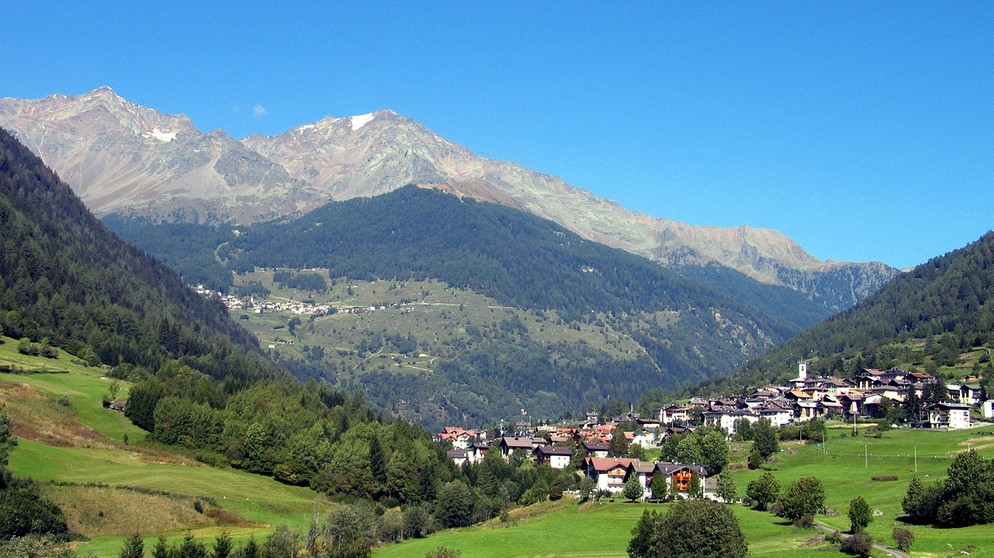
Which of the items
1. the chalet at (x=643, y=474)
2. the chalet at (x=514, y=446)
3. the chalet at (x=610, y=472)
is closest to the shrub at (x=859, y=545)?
the chalet at (x=643, y=474)

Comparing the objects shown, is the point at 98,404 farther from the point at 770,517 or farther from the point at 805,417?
the point at 805,417

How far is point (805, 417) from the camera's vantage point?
174 m

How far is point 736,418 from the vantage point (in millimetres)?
173750

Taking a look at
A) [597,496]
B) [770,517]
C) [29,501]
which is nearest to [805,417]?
[597,496]

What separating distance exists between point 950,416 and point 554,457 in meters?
52.0

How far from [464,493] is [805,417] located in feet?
244

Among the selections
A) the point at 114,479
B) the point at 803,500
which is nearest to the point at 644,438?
the point at 803,500

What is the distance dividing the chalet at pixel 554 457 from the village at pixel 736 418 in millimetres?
139

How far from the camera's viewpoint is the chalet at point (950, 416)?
14225 cm

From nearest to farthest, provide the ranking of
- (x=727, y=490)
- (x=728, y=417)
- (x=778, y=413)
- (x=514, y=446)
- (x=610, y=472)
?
1. (x=727, y=490)
2. (x=610, y=472)
3. (x=778, y=413)
4. (x=514, y=446)
5. (x=728, y=417)

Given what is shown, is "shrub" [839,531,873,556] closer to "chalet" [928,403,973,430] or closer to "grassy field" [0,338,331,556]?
"grassy field" [0,338,331,556]

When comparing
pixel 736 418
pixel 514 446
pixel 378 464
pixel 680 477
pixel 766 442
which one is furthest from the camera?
pixel 736 418

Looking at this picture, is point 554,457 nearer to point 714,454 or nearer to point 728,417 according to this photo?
point 728,417

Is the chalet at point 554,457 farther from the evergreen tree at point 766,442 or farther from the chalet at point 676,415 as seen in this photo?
the chalet at point 676,415
